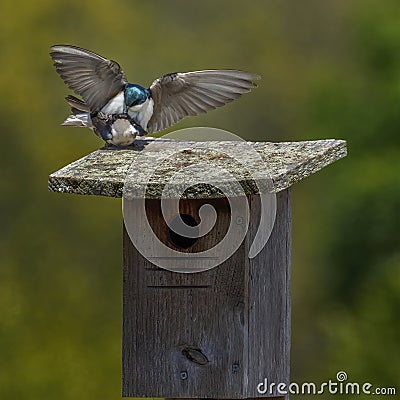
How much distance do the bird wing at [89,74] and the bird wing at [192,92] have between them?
16cm

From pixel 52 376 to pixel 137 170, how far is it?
195 inches

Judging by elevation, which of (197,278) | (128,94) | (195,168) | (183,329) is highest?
(128,94)

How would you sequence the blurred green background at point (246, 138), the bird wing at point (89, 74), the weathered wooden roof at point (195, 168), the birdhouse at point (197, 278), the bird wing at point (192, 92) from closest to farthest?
1. the weathered wooden roof at point (195, 168)
2. the birdhouse at point (197, 278)
3. the bird wing at point (89, 74)
4. the bird wing at point (192, 92)
5. the blurred green background at point (246, 138)

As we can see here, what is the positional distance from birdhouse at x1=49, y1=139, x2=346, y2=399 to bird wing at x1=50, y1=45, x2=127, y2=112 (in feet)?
0.87

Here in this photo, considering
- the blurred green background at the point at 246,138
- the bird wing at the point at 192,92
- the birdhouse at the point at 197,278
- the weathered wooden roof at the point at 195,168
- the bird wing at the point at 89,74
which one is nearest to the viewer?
the weathered wooden roof at the point at 195,168

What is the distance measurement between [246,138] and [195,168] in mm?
8195

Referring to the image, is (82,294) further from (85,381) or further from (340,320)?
(340,320)

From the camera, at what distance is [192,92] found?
386 centimetres

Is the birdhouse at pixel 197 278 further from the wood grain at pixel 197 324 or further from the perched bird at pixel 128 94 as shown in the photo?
the perched bird at pixel 128 94

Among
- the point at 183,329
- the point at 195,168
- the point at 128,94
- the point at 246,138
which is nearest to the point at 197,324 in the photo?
the point at 183,329

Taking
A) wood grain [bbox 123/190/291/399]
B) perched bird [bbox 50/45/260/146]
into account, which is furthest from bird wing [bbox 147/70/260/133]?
wood grain [bbox 123/190/291/399]

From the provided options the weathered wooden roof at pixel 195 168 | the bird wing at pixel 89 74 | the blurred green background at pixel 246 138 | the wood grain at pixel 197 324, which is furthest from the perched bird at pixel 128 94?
the blurred green background at pixel 246 138

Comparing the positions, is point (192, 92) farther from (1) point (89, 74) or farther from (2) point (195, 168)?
(2) point (195, 168)

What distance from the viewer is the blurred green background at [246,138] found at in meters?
8.77
